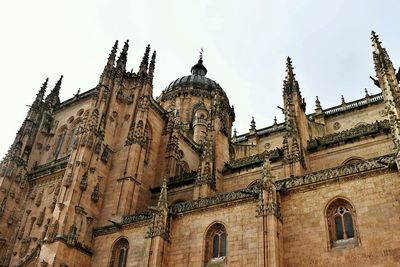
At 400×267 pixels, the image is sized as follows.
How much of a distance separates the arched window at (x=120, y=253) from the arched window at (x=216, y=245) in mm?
5247

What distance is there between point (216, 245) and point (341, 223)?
6084 mm

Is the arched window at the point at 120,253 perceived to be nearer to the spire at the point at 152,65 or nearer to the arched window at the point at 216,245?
the arched window at the point at 216,245

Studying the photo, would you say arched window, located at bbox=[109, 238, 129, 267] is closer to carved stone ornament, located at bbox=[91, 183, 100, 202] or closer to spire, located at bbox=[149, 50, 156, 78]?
carved stone ornament, located at bbox=[91, 183, 100, 202]

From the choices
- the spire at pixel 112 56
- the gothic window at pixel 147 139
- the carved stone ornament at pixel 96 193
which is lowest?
the carved stone ornament at pixel 96 193

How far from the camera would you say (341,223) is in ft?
57.8

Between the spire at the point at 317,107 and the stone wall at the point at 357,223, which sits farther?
the spire at the point at 317,107

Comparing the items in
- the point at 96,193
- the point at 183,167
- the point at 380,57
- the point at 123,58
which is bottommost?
the point at 96,193

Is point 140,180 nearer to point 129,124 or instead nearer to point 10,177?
point 129,124

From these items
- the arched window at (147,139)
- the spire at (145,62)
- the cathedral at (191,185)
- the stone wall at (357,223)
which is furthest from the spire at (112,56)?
the stone wall at (357,223)

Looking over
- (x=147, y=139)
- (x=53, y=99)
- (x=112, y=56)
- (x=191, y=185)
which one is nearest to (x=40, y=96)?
(x=53, y=99)

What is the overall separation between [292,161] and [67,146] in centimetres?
1838

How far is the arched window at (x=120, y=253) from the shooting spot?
22.8 metres

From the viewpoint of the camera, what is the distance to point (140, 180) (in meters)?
27.6

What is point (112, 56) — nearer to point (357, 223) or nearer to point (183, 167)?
point (183, 167)
